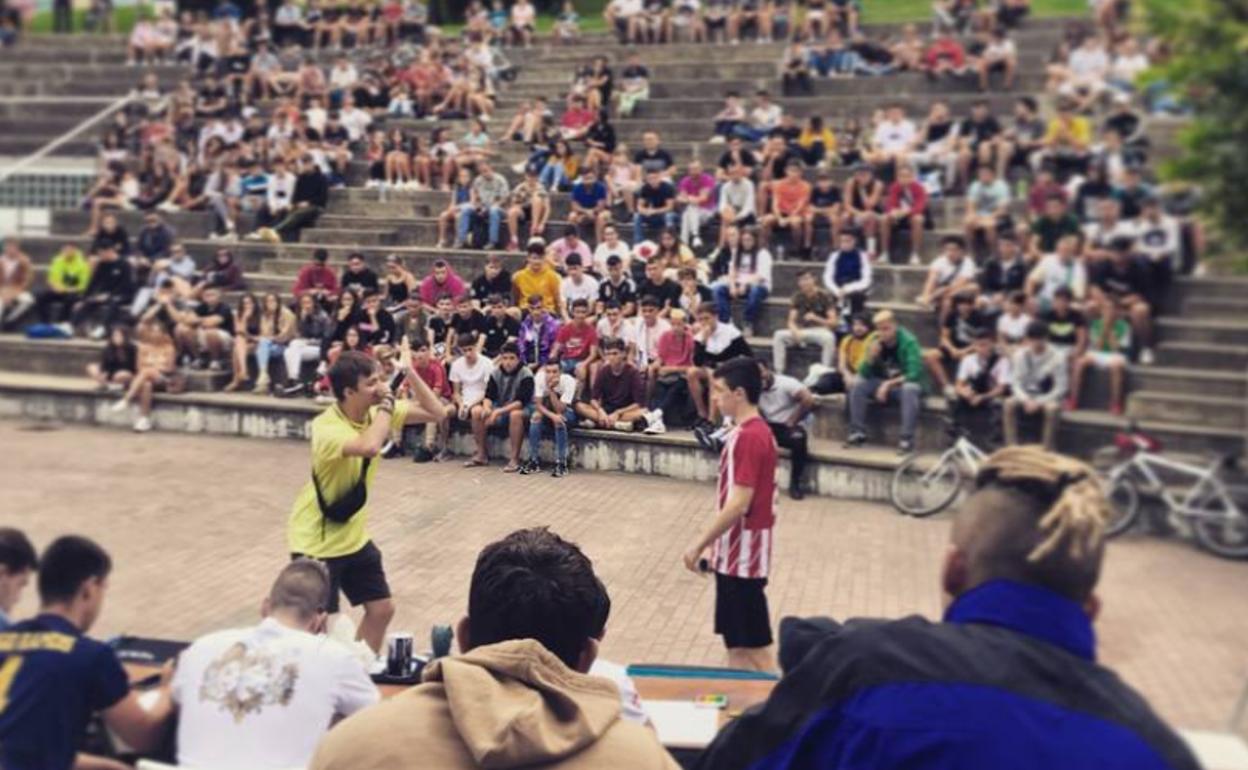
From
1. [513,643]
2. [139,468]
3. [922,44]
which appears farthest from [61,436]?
[922,44]

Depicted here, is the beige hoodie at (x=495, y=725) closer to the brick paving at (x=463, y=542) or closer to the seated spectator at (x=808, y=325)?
the brick paving at (x=463, y=542)

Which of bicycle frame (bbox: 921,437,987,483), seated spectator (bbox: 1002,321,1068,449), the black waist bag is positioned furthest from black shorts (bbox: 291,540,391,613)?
seated spectator (bbox: 1002,321,1068,449)

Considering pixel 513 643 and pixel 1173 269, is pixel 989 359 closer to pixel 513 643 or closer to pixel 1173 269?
pixel 1173 269

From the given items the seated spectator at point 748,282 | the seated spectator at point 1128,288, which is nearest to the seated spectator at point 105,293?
the seated spectator at point 748,282

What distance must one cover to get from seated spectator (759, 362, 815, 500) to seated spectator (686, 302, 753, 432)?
30 cm

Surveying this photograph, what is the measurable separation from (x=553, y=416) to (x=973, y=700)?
5045 millimetres

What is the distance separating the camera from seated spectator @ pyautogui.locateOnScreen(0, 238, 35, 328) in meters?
13.5

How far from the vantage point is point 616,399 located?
264 inches

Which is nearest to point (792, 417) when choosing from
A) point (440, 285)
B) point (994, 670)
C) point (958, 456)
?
point (440, 285)

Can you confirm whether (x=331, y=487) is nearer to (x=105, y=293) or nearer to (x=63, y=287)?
(x=105, y=293)

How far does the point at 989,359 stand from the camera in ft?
12.0

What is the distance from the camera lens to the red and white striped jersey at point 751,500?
4723 mm

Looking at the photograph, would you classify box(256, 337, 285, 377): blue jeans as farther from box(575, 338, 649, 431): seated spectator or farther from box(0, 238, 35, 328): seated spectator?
box(0, 238, 35, 328): seated spectator

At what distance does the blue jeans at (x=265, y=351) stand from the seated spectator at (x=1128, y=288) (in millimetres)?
6324
